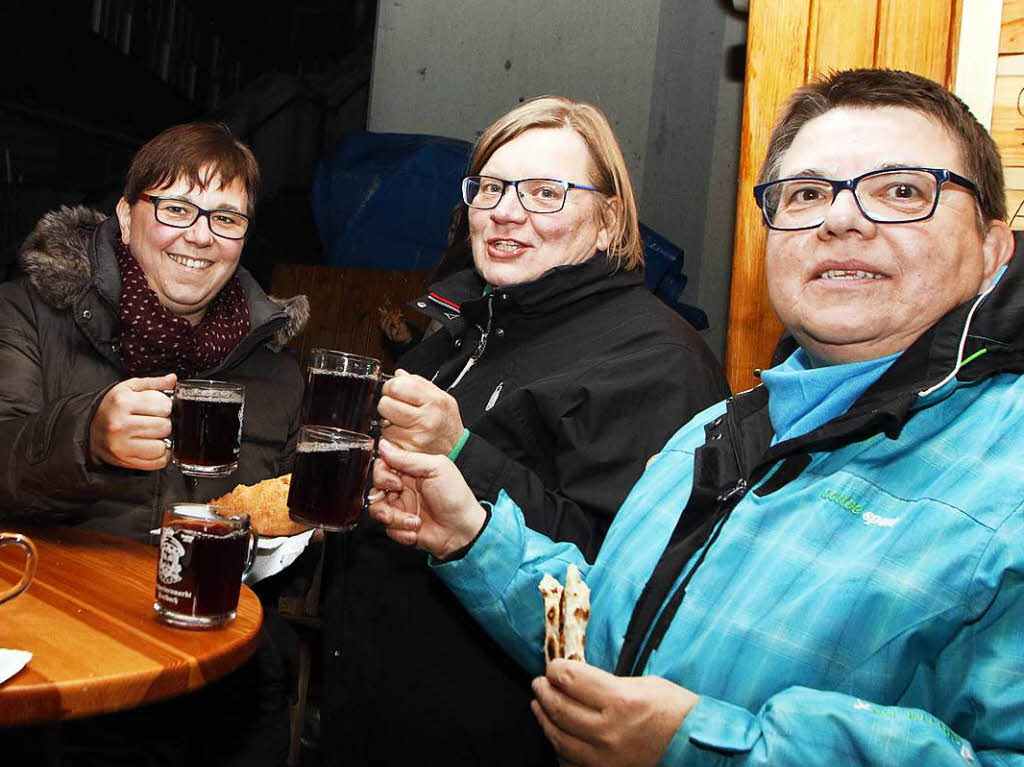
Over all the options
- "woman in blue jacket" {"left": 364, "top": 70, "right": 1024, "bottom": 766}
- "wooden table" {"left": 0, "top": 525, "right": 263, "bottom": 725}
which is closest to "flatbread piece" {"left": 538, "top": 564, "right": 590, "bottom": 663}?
"woman in blue jacket" {"left": 364, "top": 70, "right": 1024, "bottom": 766}

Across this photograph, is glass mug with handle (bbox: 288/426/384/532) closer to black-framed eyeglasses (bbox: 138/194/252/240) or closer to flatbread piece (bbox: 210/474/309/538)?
flatbread piece (bbox: 210/474/309/538)

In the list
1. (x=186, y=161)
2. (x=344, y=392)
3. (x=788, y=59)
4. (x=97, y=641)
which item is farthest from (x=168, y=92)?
(x=97, y=641)

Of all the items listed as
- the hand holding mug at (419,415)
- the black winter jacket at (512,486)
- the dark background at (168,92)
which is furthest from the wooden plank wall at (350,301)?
the hand holding mug at (419,415)

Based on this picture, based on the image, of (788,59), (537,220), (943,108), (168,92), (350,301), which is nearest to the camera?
(943,108)

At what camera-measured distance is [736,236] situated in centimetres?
245

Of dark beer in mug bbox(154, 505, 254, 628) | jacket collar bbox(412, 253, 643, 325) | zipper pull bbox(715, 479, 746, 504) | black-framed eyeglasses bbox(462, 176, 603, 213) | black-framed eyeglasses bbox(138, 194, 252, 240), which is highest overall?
black-framed eyeglasses bbox(462, 176, 603, 213)

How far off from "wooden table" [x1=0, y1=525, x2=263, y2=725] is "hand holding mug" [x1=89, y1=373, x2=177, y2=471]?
0.83 ft

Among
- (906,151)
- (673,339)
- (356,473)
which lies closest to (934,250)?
(906,151)

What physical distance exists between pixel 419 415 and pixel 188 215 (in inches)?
50.4

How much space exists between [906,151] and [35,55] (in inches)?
249

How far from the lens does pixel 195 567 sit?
1619mm

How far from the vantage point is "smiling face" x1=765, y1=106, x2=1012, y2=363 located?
1.26 m

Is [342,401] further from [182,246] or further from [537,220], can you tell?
[182,246]

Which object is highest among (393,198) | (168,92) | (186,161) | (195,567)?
(168,92)
